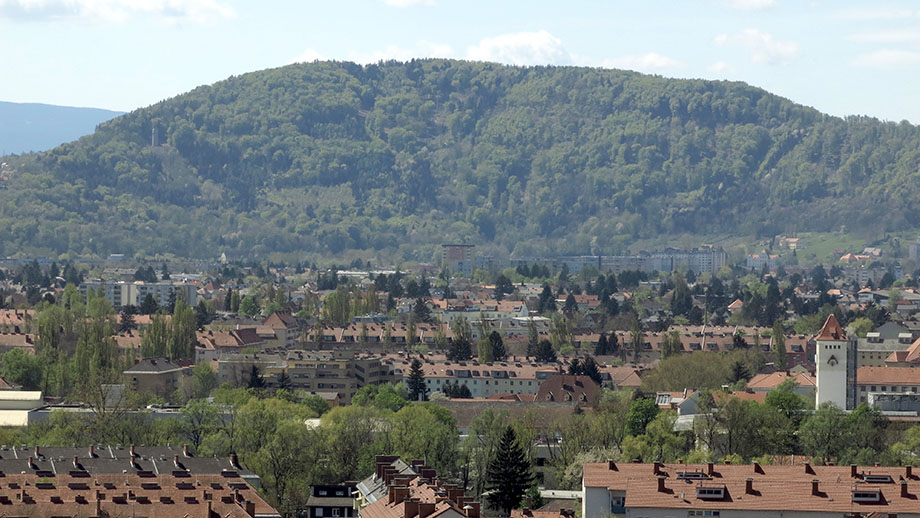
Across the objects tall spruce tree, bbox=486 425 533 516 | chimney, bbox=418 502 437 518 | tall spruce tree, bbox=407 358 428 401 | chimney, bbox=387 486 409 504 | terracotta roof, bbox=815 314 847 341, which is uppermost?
terracotta roof, bbox=815 314 847 341

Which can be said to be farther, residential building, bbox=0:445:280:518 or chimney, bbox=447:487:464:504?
residential building, bbox=0:445:280:518

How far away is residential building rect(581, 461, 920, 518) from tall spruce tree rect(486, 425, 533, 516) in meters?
10.0

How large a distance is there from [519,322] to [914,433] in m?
93.4

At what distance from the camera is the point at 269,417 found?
87562 millimetres

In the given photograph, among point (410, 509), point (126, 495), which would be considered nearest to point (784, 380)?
point (126, 495)

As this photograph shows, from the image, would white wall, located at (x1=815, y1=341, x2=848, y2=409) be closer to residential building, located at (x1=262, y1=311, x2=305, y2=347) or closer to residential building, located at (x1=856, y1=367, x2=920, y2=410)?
residential building, located at (x1=856, y1=367, x2=920, y2=410)

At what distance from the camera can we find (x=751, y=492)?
61.5 metres

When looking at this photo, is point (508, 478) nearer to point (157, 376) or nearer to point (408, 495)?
point (408, 495)

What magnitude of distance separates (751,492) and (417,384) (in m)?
65.6

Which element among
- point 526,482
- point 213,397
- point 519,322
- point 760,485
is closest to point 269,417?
point 526,482

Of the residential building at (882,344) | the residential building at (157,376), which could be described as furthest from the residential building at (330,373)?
the residential building at (882,344)

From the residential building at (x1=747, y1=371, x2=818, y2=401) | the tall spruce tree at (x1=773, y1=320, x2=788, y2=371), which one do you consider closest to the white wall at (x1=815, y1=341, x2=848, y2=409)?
the residential building at (x1=747, y1=371, x2=818, y2=401)

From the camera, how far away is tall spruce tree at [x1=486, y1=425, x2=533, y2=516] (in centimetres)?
7481

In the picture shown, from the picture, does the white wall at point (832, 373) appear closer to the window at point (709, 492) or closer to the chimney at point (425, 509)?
the window at point (709, 492)
